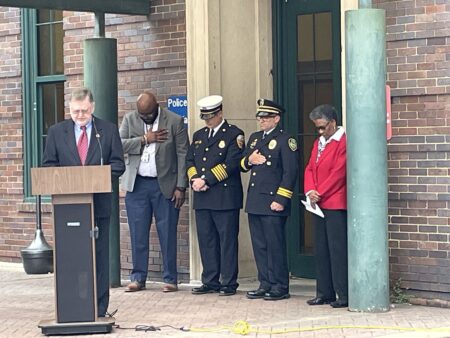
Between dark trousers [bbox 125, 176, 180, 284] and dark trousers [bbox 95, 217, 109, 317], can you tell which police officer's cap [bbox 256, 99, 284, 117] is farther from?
dark trousers [bbox 95, 217, 109, 317]

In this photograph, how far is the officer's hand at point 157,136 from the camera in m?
12.6

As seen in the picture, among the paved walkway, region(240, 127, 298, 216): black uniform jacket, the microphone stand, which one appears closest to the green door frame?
the paved walkway

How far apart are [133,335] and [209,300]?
2.15 meters

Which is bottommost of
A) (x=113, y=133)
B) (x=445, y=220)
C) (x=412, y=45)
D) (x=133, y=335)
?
(x=133, y=335)

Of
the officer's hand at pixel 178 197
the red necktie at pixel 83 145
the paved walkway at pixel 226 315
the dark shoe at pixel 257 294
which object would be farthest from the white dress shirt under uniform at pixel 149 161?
the red necktie at pixel 83 145

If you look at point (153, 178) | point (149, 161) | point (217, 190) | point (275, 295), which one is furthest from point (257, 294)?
point (149, 161)

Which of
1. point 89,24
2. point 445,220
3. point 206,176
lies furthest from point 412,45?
point 89,24

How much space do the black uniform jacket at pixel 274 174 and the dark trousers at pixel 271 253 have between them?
11cm

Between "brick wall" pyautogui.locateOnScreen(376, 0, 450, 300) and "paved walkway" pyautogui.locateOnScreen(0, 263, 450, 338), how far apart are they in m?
0.43

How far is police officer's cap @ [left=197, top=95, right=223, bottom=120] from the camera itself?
1228 centimetres

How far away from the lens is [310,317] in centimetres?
1072

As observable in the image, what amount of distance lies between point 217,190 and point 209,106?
840 millimetres

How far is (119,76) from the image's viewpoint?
14.2 metres

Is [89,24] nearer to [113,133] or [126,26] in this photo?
[126,26]
